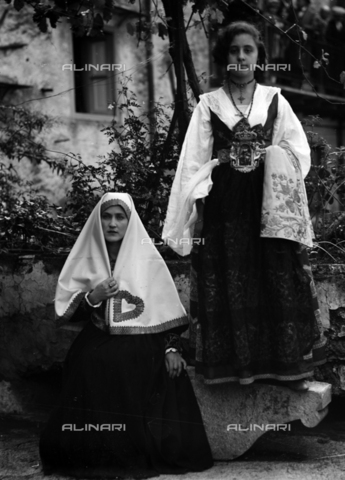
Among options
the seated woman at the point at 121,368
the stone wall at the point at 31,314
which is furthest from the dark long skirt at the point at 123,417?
the stone wall at the point at 31,314

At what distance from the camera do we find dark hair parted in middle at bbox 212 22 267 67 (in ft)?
11.2

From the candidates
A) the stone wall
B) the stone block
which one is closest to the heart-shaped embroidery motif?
the stone block

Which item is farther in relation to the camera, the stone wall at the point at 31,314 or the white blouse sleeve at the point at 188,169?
the stone wall at the point at 31,314

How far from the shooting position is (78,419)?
3.43m

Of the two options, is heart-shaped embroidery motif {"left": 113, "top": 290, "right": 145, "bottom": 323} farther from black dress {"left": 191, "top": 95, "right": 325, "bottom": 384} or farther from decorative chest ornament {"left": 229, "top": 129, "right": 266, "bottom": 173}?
decorative chest ornament {"left": 229, "top": 129, "right": 266, "bottom": 173}

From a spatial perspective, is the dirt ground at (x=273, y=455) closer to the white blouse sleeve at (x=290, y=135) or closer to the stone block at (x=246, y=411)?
the stone block at (x=246, y=411)

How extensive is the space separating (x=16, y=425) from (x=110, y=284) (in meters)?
1.48

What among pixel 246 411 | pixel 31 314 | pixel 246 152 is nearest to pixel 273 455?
pixel 246 411

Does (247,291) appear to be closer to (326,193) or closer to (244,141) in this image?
(244,141)

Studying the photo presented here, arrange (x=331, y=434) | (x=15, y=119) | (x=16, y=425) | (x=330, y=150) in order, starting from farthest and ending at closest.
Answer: (x=15, y=119) < (x=330, y=150) < (x=16, y=425) < (x=331, y=434)

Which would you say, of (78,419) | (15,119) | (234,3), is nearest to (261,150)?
(78,419)

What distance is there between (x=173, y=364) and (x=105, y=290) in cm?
54

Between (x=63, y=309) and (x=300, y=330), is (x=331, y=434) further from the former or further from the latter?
(x=63, y=309)

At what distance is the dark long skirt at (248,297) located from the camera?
11.0ft
